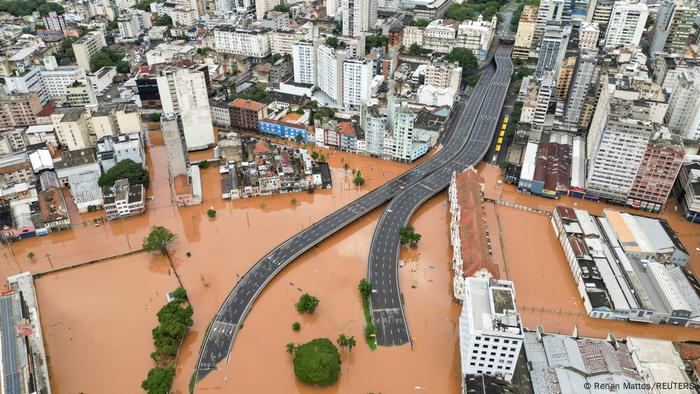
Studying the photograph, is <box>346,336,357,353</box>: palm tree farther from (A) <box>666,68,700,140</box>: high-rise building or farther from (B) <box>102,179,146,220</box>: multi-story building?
(A) <box>666,68,700,140</box>: high-rise building

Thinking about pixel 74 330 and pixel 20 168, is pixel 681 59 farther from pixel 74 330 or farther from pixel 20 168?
pixel 20 168

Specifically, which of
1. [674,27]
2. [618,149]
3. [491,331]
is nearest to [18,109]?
[491,331]

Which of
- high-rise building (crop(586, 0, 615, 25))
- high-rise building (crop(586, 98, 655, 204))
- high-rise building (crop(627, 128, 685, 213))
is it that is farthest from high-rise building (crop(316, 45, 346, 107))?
high-rise building (crop(586, 0, 615, 25))

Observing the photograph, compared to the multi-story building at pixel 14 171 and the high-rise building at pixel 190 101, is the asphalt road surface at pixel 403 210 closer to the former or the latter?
the high-rise building at pixel 190 101

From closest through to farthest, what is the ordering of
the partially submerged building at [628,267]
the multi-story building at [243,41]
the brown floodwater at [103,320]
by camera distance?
the brown floodwater at [103,320] < the partially submerged building at [628,267] < the multi-story building at [243,41]

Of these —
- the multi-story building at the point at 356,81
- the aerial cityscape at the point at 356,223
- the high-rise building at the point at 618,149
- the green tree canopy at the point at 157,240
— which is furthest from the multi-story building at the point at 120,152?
the high-rise building at the point at 618,149

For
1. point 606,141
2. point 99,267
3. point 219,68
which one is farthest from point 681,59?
point 99,267
